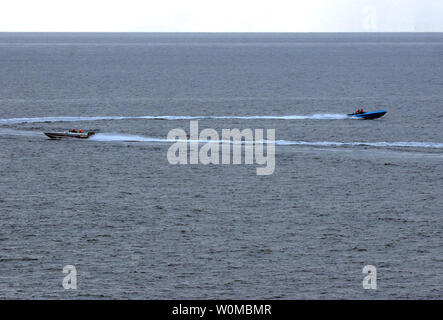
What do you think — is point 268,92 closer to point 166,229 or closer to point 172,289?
point 166,229

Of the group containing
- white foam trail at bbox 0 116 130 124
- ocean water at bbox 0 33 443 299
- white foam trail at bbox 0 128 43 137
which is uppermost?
white foam trail at bbox 0 116 130 124

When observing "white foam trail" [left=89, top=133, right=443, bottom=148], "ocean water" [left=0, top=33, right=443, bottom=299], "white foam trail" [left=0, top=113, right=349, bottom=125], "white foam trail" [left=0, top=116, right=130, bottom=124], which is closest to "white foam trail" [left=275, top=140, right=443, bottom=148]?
"white foam trail" [left=89, top=133, right=443, bottom=148]

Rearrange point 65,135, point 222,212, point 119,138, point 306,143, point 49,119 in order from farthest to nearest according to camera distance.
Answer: point 49,119 < point 119,138 < point 65,135 < point 306,143 < point 222,212

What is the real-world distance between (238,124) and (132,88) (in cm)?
8207

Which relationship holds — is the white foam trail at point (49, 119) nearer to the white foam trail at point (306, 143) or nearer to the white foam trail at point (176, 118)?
the white foam trail at point (176, 118)

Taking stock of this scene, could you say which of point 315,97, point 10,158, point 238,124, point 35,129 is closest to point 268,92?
point 315,97

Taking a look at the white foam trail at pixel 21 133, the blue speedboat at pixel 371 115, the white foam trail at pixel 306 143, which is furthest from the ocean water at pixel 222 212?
the blue speedboat at pixel 371 115

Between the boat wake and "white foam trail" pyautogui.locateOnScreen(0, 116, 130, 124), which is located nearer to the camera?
the boat wake

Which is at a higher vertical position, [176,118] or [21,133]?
[176,118]

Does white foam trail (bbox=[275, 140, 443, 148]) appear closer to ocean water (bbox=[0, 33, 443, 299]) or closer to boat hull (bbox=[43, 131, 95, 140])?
ocean water (bbox=[0, 33, 443, 299])

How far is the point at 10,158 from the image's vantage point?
311ft

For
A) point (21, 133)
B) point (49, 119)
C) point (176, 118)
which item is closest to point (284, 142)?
point (176, 118)

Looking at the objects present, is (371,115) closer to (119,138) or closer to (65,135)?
(119,138)

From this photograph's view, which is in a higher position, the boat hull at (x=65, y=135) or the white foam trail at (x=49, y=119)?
the white foam trail at (x=49, y=119)
